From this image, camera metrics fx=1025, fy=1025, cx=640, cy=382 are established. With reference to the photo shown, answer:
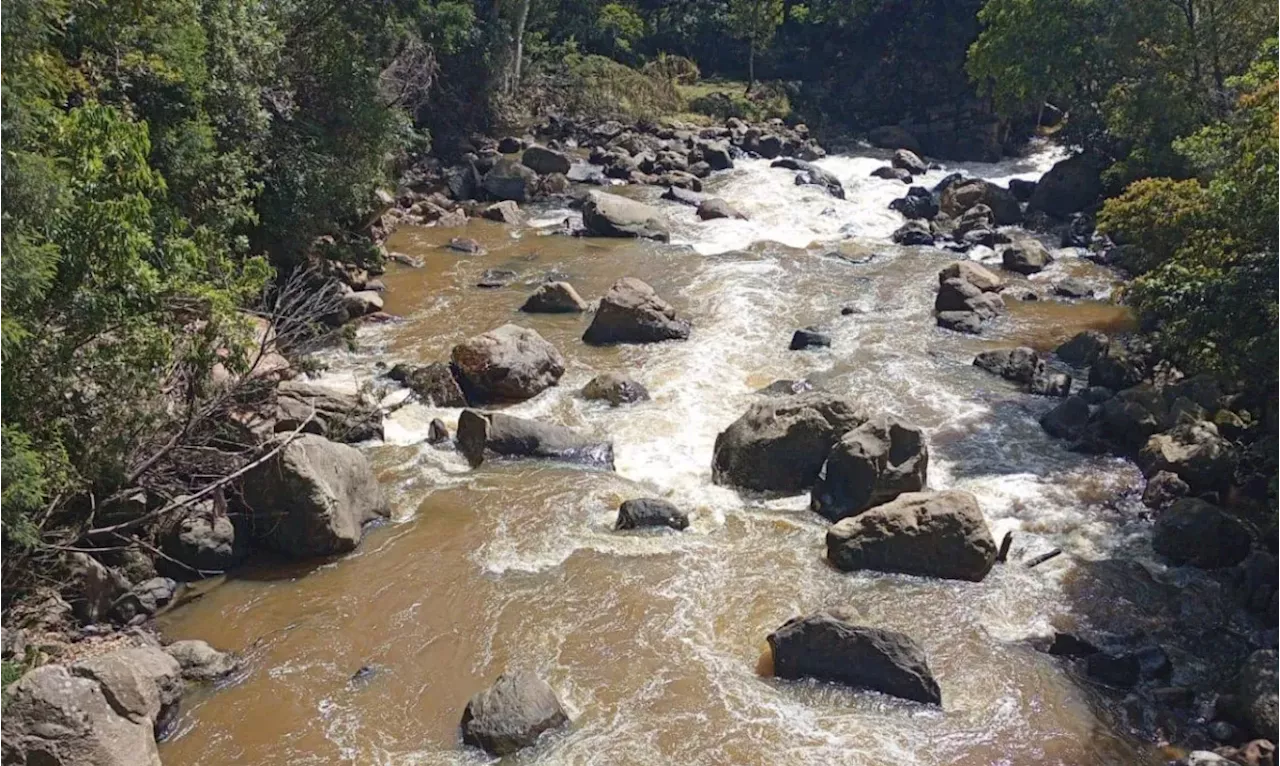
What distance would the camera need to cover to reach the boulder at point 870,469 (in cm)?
1539

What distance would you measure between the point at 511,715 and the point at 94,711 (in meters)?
4.02

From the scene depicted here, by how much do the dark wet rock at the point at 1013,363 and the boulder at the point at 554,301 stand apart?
9279 millimetres

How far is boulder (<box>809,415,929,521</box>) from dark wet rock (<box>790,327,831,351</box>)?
6349mm

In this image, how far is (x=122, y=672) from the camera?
10438 mm

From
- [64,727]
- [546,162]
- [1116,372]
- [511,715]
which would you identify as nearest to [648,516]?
[511,715]

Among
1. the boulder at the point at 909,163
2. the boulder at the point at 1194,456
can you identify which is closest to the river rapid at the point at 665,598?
the boulder at the point at 1194,456

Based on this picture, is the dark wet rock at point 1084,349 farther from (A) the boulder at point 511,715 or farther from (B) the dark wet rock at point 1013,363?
(A) the boulder at point 511,715

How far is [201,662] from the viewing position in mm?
11875

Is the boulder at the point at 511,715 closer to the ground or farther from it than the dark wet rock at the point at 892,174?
closer to the ground

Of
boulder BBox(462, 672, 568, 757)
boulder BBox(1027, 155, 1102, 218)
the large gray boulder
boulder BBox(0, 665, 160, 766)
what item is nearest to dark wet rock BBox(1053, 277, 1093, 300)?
boulder BBox(1027, 155, 1102, 218)

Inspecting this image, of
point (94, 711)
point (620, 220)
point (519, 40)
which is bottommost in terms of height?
point (94, 711)

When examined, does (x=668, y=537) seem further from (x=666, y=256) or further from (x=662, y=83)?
(x=662, y=83)

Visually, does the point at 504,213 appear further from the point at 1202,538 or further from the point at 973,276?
the point at 1202,538

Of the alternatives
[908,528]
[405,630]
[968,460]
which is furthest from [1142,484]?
[405,630]
